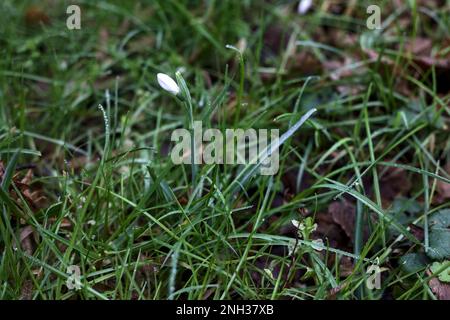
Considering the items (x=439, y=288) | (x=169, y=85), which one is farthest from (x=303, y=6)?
(x=439, y=288)

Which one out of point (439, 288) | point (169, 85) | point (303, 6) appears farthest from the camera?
point (303, 6)

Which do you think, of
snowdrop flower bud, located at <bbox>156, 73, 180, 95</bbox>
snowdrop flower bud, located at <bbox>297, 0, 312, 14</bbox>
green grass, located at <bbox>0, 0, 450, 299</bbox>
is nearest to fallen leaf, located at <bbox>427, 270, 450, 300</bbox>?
green grass, located at <bbox>0, 0, 450, 299</bbox>

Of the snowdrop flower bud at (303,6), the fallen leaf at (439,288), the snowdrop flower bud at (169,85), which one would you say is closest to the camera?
the fallen leaf at (439,288)

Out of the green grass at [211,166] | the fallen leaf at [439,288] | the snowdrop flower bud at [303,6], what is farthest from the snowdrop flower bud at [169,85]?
the snowdrop flower bud at [303,6]

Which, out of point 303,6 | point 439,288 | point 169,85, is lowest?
point 439,288

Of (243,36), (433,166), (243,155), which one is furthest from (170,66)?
(433,166)

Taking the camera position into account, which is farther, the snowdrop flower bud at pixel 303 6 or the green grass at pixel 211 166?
the snowdrop flower bud at pixel 303 6

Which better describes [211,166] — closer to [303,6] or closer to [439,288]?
[439,288]

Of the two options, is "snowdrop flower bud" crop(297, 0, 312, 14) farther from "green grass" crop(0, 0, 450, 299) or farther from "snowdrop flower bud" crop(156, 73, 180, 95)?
"snowdrop flower bud" crop(156, 73, 180, 95)

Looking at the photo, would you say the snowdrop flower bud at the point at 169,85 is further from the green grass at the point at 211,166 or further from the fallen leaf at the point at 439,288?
the fallen leaf at the point at 439,288

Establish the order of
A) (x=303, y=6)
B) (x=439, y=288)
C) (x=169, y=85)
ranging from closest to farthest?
(x=439, y=288) < (x=169, y=85) < (x=303, y=6)
